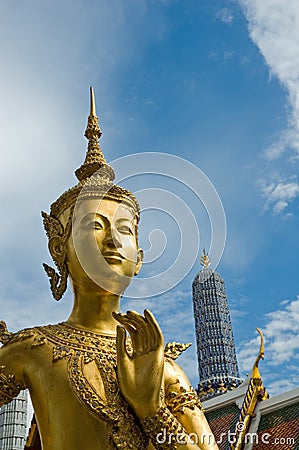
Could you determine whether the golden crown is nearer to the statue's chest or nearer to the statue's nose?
the statue's nose

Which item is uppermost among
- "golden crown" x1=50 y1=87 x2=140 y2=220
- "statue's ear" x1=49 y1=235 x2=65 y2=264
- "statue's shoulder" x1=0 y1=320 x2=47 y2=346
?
"golden crown" x1=50 y1=87 x2=140 y2=220

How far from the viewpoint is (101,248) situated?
361cm

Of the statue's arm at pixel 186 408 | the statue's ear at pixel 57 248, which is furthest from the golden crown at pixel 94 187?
the statue's arm at pixel 186 408

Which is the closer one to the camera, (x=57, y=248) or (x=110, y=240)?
(x=110, y=240)

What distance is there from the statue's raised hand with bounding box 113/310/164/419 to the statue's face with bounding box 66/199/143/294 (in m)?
0.48

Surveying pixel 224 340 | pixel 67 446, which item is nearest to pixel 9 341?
pixel 67 446

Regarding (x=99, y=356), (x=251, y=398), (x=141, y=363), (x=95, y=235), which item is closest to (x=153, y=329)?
(x=141, y=363)

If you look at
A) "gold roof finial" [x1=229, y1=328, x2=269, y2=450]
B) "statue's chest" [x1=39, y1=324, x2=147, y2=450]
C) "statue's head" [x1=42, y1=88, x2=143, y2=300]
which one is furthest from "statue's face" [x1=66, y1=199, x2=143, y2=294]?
"gold roof finial" [x1=229, y1=328, x2=269, y2=450]

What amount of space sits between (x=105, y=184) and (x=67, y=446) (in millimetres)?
1648

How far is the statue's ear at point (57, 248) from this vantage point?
380cm

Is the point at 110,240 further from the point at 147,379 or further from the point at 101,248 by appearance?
the point at 147,379

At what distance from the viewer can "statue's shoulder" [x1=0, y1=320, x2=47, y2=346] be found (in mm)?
3512

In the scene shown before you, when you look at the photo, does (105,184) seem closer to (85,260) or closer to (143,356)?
(85,260)

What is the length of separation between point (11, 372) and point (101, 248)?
893mm
